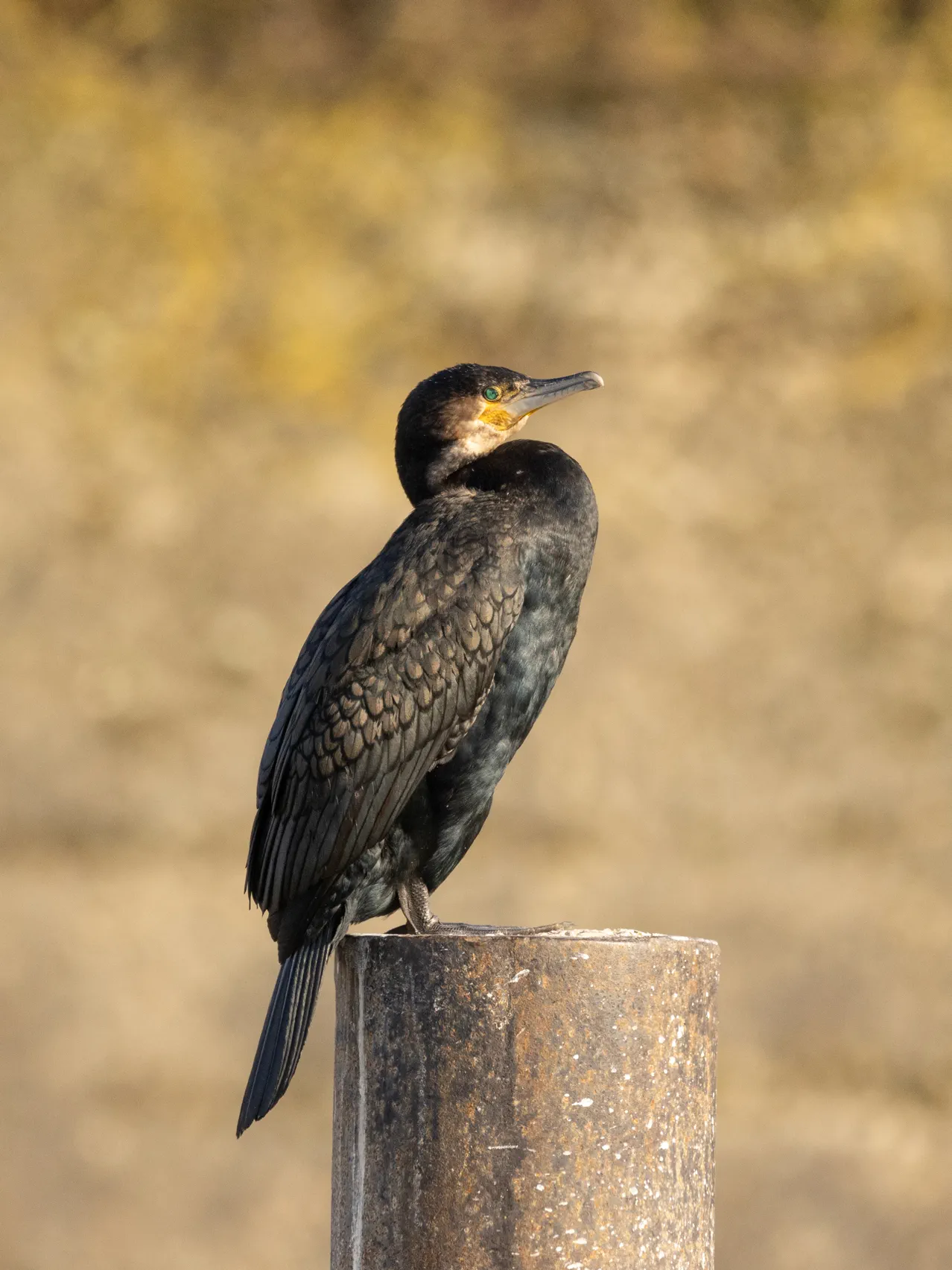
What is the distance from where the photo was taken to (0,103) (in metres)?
7.17

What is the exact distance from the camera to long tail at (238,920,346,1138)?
3.06m

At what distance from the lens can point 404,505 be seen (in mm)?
7070

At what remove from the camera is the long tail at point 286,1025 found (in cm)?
306

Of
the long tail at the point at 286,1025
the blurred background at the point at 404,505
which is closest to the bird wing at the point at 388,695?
the long tail at the point at 286,1025

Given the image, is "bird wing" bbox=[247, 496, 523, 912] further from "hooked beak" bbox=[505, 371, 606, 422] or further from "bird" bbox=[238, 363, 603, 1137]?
"hooked beak" bbox=[505, 371, 606, 422]

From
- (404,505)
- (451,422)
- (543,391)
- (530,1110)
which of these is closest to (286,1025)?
(530,1110)

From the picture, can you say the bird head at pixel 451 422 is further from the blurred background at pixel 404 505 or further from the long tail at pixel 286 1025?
the blurred background at pixel 404 505

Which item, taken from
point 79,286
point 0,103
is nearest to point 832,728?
point 79,286

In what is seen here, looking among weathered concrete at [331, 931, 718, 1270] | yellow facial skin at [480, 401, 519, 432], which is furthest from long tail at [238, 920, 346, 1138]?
yellow facial skin at [480, 401, 519, 432]

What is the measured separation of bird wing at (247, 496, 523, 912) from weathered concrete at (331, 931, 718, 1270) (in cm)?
38

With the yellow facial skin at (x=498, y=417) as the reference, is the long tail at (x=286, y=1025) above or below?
below

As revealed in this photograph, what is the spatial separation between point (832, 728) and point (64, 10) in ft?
14.0

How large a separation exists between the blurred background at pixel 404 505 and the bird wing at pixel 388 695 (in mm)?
3530

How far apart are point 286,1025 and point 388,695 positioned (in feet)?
1.99
